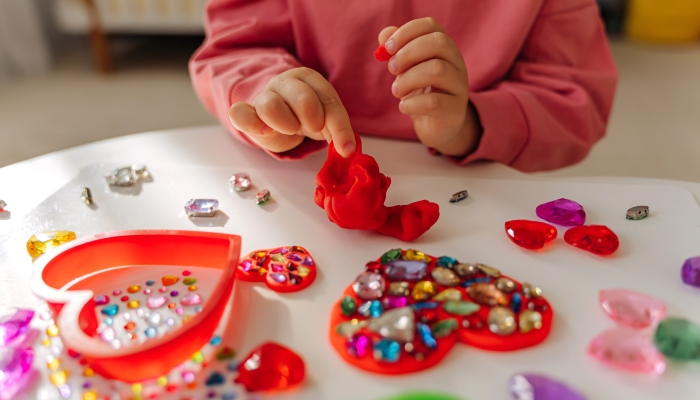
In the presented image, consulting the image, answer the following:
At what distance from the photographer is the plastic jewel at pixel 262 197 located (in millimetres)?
536

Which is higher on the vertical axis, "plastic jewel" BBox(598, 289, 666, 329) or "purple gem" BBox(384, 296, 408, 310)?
"purple gem" BBox(384, 296, 408, 310)

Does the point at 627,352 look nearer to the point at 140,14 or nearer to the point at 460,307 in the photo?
the point at 460,307

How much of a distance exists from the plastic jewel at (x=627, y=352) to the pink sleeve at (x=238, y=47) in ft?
1.56

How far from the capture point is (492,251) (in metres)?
0.46

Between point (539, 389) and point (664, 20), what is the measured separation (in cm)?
267

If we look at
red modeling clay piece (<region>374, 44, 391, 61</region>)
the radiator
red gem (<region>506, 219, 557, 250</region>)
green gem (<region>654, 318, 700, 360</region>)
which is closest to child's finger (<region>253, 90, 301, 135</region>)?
red modeling clay piece (<region>374, 44, 391, 61</region>)

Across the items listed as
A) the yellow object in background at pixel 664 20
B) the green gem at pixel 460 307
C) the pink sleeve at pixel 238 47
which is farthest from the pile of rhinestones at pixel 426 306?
the yellow object in background at pixel 664 20

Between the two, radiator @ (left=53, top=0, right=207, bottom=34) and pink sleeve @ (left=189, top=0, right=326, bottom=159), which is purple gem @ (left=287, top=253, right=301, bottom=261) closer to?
pink sleeve @ (left=189, top=0, right=326, bottom=159)

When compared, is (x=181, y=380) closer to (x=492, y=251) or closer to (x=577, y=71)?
(x=492, y=251)

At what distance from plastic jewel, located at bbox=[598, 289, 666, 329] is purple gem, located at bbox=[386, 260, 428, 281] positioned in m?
0.13

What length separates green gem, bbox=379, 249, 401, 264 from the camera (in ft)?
1.41


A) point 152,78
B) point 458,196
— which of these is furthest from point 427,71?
point 152,78

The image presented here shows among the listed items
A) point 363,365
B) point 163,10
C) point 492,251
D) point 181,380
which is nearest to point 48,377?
point 181,380

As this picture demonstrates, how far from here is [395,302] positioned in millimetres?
378
